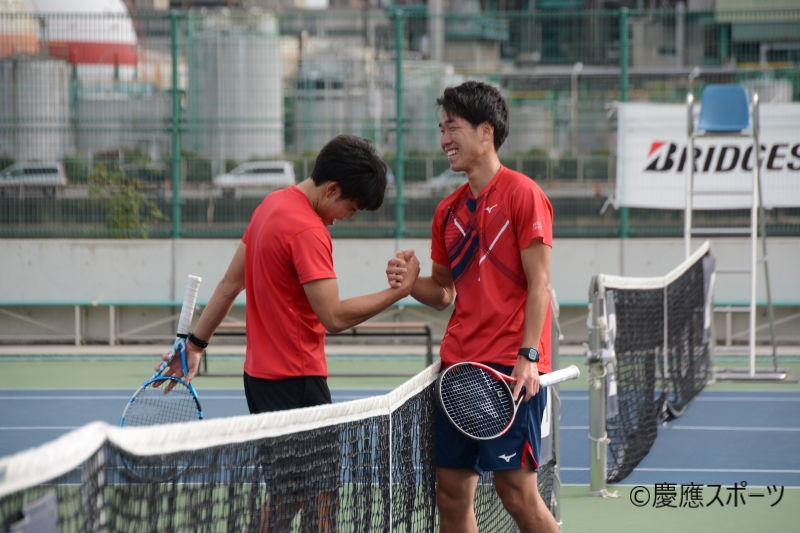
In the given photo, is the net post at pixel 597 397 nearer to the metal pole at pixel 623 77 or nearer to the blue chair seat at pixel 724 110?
the blue chair seat at pixel 724 110

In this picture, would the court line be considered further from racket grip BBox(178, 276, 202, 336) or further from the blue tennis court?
racket grip BBox(178, 276, 202, 336)

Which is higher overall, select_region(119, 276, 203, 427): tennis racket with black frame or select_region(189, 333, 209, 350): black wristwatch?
select_region(189, 333, 209, 350): black wristwatch

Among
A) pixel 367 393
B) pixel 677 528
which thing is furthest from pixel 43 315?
pixel 677 528

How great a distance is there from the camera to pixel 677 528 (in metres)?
5.57

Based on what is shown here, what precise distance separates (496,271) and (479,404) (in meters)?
0.50

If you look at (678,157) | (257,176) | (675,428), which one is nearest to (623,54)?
(678,157)

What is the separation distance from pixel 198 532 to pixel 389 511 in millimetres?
887

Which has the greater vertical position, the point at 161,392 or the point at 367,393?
the point at 161,392

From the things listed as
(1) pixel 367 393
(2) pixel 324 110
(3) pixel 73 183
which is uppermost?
(2) pixel 324 110

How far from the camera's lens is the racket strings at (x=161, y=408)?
14.4 feet

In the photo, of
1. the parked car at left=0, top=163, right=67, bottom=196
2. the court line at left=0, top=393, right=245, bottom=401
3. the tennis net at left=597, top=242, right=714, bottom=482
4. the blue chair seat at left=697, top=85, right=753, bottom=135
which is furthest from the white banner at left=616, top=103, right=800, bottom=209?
the parked car at left=0, top=163, right=67, bottom=196

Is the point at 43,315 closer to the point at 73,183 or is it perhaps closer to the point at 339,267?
the point at 73,183

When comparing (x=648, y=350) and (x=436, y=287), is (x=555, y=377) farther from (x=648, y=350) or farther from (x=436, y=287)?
(x=648, y=350)

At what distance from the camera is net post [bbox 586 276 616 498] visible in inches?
229
